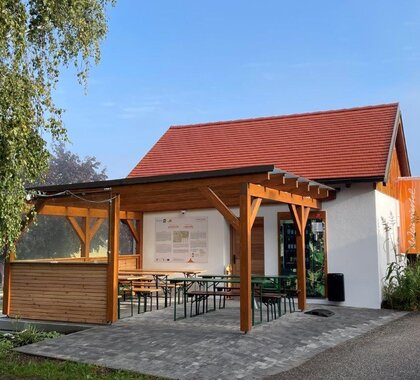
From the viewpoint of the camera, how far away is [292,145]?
1650 cm

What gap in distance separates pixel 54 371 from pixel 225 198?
26.2 ft

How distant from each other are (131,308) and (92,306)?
176 cm

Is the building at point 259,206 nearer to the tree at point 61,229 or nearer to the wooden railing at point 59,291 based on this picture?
the wooden railing at point 59,291

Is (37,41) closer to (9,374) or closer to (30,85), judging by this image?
(30,85)

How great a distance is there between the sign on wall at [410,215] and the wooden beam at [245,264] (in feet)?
28.1

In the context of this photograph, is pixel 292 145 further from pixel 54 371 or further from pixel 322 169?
pixel 54 371

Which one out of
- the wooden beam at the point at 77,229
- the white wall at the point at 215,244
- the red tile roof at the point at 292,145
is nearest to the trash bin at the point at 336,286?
the red tile roof at the point at 292,145

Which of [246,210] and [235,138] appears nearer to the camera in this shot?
[246,210]

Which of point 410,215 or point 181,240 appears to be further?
point 410,215

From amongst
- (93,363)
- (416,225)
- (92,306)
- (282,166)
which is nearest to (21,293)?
(92,306)

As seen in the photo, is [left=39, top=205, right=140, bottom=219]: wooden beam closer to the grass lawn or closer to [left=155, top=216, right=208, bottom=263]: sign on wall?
[left=155, top=216, right=208, bottom=263]: sign on wall

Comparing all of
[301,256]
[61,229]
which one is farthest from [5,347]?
[61,229]

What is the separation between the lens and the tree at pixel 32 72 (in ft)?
25.1

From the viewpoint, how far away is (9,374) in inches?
271
